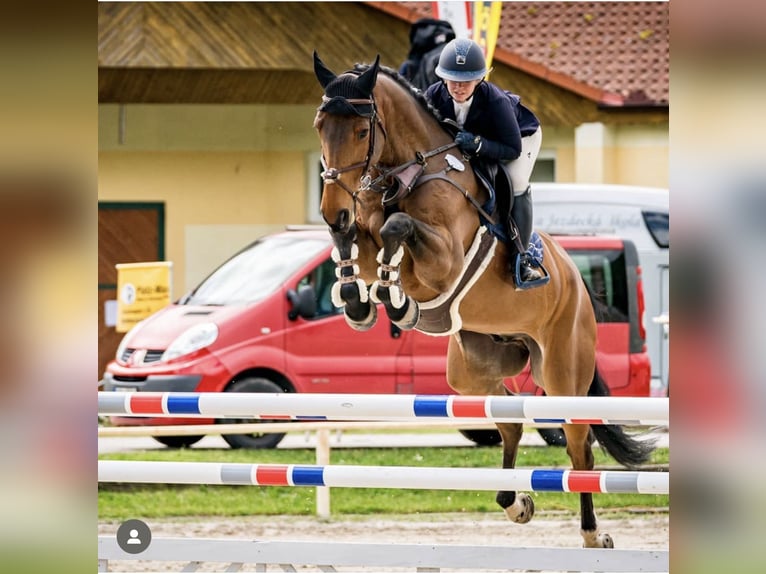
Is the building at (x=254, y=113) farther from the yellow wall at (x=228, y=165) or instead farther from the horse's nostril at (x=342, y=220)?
the horse's nostril at (x=342, y=220)

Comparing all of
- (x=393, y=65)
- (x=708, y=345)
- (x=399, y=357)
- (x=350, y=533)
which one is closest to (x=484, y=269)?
(x=350, y=533)

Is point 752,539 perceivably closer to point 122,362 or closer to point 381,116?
point 381,116

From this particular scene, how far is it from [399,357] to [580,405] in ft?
18.3

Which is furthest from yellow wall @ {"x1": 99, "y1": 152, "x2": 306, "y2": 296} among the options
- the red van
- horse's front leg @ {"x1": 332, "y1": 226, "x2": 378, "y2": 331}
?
horse's front leg @ {"x1": 332, "y1": 226, "x2": 378, "y2": 331}

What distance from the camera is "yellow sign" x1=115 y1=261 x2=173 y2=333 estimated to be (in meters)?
10.7

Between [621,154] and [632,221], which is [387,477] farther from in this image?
[621,154]

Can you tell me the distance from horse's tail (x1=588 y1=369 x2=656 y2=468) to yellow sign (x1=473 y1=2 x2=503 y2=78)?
4.32 meters

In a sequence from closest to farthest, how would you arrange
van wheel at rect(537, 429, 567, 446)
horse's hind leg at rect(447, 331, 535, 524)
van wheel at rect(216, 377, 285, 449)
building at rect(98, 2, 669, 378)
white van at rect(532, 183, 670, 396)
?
horse's hind leg at rect(447, 331, 535, 524) → van wheel at rect(537, 429, 567, 446) → van wheel at rect(216, 377, 285, 449) → white van at rect(532, 183, 670, 396) → building at rect(98, 2, 669, 378)

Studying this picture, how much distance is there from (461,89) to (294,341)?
4.77 m

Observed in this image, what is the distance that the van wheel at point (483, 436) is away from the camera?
353 inches

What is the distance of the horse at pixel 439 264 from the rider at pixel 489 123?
0.09 metres

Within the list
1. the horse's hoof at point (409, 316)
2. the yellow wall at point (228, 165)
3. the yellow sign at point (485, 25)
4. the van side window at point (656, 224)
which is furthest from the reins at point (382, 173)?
the yellow wall at point (228, 165)

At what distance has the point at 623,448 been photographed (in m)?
5.53

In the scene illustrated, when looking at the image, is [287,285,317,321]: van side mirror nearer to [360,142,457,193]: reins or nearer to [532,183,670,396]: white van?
[532,183,670,396]: white van
